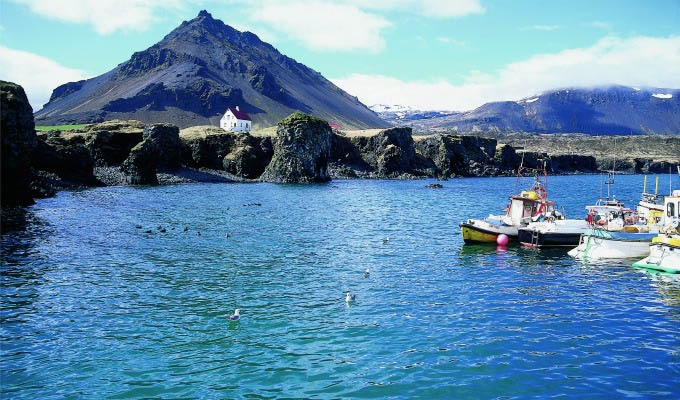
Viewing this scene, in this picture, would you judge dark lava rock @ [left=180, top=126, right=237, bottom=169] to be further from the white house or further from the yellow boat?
the yellow boat

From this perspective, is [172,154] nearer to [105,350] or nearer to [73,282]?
[73,282]

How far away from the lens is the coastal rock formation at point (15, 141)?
5366 cm

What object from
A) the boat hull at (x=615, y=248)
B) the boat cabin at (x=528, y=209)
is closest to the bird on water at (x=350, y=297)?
the boat hull at (x=615, y=248)

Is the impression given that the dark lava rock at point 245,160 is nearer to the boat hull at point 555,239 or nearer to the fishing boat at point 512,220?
the fishing boat at point 512,220

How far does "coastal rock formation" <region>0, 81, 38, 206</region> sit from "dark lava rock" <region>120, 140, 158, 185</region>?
1549 inches

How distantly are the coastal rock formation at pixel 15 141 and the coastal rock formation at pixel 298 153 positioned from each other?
208ft

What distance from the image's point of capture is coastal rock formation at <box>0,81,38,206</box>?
53.7 meters

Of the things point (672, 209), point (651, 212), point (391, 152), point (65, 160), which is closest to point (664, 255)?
point (672, 209)

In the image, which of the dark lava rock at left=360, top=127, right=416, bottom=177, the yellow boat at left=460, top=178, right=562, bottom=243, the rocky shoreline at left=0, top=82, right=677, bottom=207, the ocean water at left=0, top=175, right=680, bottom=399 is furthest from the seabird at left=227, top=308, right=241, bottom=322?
the dark lava rock at left=360, top=127, right=416, bottom=177

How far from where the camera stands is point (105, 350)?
19.6m

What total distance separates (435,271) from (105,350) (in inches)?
822

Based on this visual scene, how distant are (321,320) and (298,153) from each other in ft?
330

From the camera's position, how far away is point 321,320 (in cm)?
2305

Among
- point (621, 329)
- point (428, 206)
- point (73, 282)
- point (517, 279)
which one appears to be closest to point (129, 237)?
point (73, 282)
